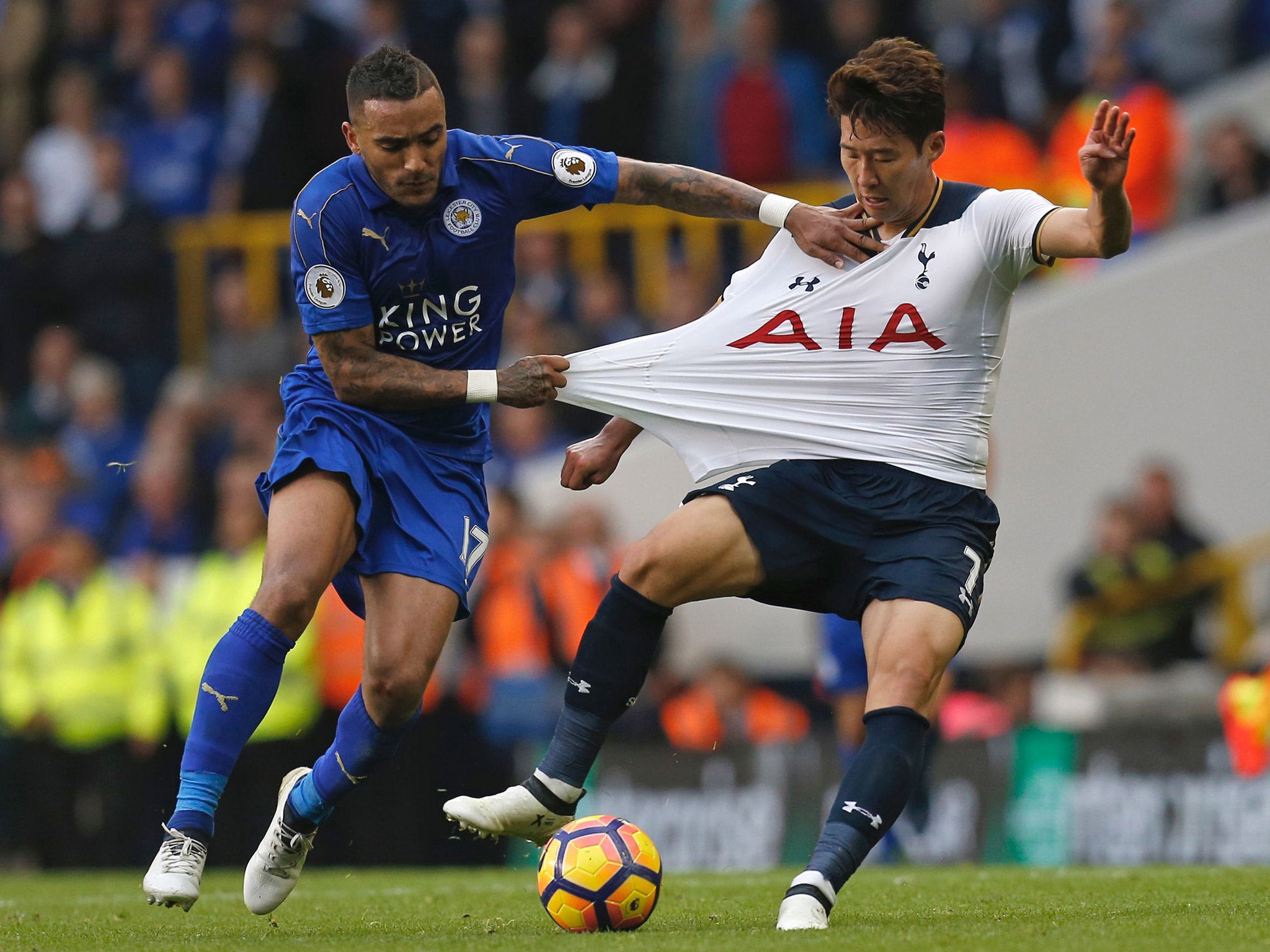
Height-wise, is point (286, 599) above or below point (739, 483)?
below

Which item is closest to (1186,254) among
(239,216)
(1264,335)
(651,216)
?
(1264,335)

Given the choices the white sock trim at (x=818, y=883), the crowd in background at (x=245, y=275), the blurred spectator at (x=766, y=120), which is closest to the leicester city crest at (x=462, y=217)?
the white sock trim at (x=818, y=883)

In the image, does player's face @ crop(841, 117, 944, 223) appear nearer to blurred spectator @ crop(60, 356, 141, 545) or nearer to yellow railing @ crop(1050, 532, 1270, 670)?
yellow railing @ crop(1050, 532, 1270, 670)

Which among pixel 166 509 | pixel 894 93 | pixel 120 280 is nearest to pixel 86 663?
pixel 166 509

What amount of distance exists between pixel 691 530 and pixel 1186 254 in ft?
25.3

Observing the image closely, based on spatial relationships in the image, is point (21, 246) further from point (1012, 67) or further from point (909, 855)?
point (909, 855)

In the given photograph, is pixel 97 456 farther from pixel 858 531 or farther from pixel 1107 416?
pixel 858 531

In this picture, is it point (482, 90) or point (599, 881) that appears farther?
point (482, 90)

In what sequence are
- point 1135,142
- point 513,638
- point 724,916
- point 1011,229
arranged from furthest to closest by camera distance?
point 1135,142 < point 513,638 < point 724,916 < point 1011,229

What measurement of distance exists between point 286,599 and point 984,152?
8163 millimetres

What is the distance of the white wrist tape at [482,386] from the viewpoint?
5.84 m

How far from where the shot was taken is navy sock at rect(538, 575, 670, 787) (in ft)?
18.6

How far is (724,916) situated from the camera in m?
5.94

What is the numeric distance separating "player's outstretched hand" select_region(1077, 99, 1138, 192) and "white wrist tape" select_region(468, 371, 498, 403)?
6.24 ft
